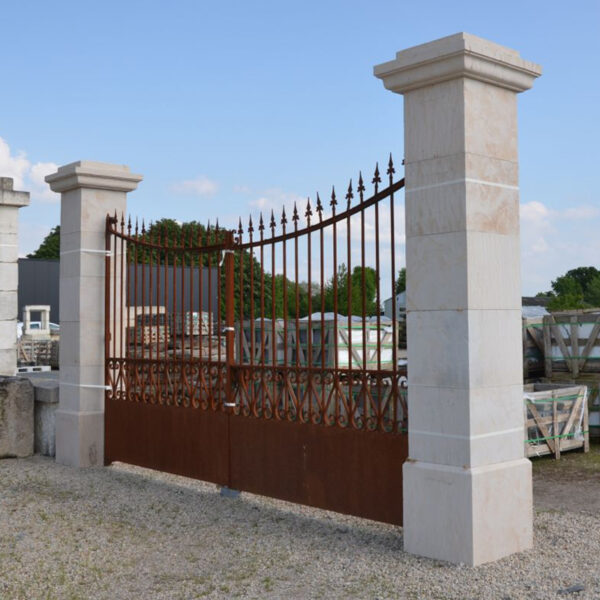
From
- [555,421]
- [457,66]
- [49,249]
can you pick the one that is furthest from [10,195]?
[49,249]

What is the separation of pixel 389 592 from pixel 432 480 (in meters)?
0.84

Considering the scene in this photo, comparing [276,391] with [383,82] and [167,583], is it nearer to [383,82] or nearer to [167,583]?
[167,583]

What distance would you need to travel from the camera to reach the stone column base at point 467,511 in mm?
4891

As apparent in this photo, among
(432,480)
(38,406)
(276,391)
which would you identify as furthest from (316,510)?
(38,406)

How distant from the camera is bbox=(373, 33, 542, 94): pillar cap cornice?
193 inches

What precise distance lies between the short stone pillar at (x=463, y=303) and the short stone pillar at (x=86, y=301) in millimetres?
4441

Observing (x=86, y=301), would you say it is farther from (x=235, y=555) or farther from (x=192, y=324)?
(x=235, y=555)

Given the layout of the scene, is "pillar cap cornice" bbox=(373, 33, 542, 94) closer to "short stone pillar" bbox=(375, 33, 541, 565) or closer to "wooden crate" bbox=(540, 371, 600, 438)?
"short stone pillar" bbox=(375, 33, 541, 565)

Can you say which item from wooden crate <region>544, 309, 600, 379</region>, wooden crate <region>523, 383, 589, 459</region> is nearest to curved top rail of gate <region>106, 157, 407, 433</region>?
wooden crate <region>523, 383, 589, 459</region>

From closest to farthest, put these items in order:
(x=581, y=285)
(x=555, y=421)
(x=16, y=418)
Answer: (x=16, y=418) < (x=555, y=421) < (x=581, y=285)

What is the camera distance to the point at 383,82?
533cm

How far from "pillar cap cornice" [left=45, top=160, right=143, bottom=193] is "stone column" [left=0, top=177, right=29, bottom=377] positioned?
8.30 ft

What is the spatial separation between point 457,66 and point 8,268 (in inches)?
321

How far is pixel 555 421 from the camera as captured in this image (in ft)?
32.3
